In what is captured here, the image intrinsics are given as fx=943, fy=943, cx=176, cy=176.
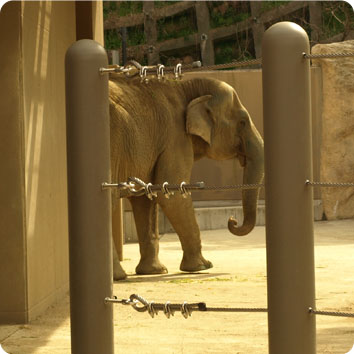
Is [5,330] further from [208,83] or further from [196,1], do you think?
[196,1]

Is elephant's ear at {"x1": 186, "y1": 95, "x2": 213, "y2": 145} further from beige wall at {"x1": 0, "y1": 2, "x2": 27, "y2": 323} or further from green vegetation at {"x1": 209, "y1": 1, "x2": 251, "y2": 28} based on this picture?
green vegetation at {"x1": 209, "y1": 1, "x2": 251, "y2": 28}

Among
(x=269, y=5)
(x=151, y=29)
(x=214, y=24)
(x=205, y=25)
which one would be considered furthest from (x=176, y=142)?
(x=214, y=24)

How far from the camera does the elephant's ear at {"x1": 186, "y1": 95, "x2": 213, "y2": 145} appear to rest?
259 inches

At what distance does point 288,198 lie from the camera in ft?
8.24

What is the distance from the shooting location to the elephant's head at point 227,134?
21.8ft

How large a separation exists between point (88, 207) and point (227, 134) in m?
4.12

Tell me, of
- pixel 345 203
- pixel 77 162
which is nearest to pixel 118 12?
pixel 345 203

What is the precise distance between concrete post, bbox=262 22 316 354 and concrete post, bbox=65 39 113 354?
0.51 m

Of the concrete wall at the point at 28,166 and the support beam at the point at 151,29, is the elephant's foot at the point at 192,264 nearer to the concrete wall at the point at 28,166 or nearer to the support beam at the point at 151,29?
the concrete wall at the point at 28,166

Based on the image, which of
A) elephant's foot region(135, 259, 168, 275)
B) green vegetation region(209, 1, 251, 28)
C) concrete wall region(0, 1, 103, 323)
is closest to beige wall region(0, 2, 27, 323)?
concrete wall region(0, 1, 103, 323)

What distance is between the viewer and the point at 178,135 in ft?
21.8

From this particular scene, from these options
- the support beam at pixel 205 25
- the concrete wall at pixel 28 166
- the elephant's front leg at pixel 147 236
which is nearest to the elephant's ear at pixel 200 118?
the elephant's front leg at pixel 147 236

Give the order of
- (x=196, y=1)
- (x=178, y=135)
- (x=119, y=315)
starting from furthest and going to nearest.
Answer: (x=196, y=1) → (x=178, y=135) → (x=119, y=315)

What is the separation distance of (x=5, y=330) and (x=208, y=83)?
304 cm
